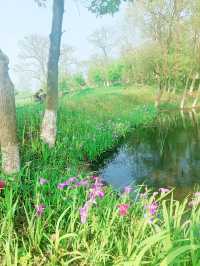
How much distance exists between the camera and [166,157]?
969 cm

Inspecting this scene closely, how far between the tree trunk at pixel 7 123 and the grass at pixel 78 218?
0.33 metres

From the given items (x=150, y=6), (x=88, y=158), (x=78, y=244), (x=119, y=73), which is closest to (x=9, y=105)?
(x=78, y=244)

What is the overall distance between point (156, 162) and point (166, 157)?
29.4 inches

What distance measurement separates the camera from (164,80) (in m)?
27.1

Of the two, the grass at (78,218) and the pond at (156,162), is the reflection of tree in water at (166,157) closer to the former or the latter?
the pond at (156,162)

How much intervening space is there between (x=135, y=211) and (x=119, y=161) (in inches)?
220

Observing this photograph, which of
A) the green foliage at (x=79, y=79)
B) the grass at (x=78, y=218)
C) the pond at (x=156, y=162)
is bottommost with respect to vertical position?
the pond at (x=156, y=162)

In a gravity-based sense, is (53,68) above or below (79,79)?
below

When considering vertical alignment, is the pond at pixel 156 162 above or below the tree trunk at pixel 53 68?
below

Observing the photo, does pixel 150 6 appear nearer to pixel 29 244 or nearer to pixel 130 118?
pixel 130 118

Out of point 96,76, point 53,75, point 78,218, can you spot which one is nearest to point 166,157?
point 53,75

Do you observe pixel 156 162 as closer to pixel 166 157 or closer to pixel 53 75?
pixel 166 157

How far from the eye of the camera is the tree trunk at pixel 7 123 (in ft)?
15.8

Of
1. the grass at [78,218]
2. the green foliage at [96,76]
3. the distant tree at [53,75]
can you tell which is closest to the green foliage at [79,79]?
the green foliage at [96,76]
